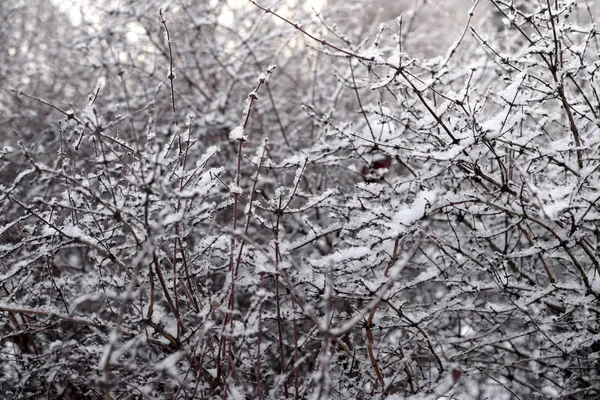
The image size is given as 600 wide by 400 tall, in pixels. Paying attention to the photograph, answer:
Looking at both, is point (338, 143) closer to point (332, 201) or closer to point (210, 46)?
point (332, 201)

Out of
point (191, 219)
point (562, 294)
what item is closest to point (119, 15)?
point (191, 219)

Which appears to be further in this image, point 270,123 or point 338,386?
point 270,123

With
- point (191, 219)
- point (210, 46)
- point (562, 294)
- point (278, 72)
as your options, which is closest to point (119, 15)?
point (210, 46)

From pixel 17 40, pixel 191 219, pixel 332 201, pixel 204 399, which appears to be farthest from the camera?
pixel 17 40

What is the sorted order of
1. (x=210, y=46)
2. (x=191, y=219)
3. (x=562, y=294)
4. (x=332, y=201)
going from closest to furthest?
(x=191, y=219) < (x=562, y=294) < (x=332, y=201) < (x=210, y=46)

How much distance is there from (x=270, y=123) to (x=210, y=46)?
1284 mm

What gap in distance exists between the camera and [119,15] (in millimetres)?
4367

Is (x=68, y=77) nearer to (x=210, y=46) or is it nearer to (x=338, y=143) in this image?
(x=210, y=46)

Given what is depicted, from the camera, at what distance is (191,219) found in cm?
210

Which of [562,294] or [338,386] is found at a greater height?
[562,294]

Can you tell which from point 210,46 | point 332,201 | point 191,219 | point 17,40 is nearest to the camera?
point 191,219

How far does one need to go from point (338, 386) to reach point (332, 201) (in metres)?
0.92

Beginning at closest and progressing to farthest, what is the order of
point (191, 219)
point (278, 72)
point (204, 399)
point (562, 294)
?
point (204, 399), point (191, 219), point (562, 294), point (278, 72)

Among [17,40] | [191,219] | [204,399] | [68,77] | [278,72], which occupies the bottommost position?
[204,399]
